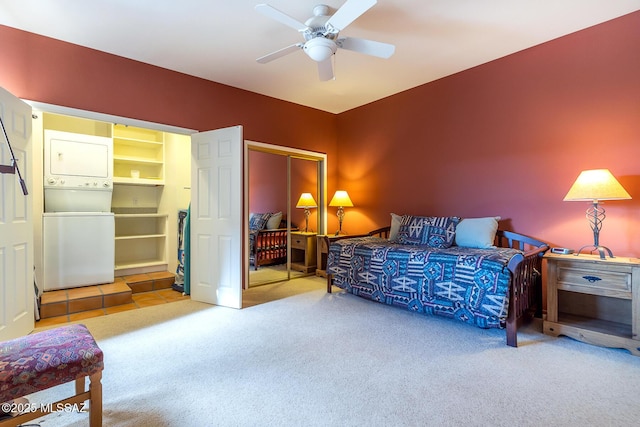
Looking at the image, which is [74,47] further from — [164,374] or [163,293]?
[164,374]

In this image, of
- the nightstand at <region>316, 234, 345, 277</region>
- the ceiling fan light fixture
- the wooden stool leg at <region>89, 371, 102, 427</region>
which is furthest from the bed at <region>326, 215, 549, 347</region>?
the wooden stool leg at <region>89, 371, 102, 427</region>

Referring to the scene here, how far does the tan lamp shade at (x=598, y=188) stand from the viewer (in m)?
2.36

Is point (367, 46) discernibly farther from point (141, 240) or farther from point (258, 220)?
point (141, 240)

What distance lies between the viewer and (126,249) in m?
4.59

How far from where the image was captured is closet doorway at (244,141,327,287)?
4426mm

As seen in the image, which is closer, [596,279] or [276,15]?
[276,15]

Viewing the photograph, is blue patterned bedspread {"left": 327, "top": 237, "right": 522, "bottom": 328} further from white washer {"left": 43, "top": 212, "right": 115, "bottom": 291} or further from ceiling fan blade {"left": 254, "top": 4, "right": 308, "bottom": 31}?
white washer {"left": 43, "top": 212, "right": 115, "bottom": 291}

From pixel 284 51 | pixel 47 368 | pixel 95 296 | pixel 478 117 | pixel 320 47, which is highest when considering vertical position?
pixel 284 51

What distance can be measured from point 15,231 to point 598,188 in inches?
186

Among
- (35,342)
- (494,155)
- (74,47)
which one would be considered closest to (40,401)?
(35,342)

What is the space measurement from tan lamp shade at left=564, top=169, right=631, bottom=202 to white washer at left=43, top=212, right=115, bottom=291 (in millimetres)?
5050

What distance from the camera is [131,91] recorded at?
3355 millimetres

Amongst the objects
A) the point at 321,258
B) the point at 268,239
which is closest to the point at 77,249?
the point at 268,239

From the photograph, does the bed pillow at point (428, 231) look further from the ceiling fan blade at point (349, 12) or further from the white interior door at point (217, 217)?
the ceiling fan blade at point (349, 12)
